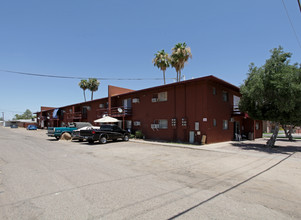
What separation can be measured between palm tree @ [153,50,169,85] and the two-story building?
879 cm

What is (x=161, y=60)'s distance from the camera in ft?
94.8

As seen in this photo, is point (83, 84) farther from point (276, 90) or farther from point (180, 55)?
point (276, 90)

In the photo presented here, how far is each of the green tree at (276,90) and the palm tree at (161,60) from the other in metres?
16.0

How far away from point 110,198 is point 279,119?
47.2 feet

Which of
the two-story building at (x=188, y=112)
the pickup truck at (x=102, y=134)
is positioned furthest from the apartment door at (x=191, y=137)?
the pickup truck at (x=102, y=134)

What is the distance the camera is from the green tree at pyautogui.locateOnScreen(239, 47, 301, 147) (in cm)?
1196

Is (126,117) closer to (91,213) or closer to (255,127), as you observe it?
(255,127)

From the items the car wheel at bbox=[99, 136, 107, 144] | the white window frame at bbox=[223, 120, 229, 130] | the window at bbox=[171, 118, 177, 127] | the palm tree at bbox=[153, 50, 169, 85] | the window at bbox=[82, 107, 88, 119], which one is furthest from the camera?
the window at bbox=[82, 107, 88, 119]

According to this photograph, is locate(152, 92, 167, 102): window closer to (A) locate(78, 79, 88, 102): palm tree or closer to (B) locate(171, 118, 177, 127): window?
(B) locate(171, 118, 177, 127): window

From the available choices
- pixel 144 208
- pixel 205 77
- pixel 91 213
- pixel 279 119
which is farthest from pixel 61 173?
pixel 279 119

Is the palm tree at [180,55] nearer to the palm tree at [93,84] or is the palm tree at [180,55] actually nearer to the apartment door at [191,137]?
the apartment door at [191,137]

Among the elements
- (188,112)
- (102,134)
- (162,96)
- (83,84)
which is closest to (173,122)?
(188,112)

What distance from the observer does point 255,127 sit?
2325cm

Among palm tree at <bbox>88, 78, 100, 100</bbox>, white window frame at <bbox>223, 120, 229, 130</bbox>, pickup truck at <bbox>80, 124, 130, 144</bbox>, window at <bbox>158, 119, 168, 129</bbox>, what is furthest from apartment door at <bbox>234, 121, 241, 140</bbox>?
palm tree at <bbox>88, 78, 100, 100</bbox>
